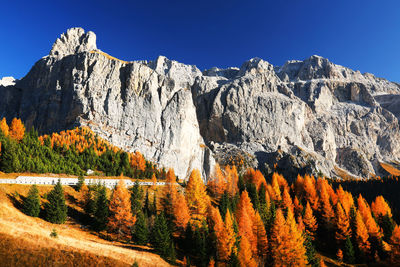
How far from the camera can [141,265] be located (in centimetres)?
2509

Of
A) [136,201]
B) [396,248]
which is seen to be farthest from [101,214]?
[396,248]

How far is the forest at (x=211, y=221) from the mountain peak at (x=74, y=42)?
133 meters

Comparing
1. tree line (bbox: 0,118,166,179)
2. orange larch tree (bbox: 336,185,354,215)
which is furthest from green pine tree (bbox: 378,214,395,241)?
tree line (bbox: 0,118,166,179)

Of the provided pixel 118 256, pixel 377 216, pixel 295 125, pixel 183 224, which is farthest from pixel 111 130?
pixel 295 125

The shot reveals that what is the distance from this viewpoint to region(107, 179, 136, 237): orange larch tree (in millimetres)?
38188

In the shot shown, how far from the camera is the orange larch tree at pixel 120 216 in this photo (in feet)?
125

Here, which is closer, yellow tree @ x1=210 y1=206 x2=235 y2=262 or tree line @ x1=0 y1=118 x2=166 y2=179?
yellow tree @ x1=210 y1=206 x2=235 y2=262

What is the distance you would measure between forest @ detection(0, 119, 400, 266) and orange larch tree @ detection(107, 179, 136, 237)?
165 mm

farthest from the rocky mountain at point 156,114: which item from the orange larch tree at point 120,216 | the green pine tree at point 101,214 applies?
the green pine tree at point 101,214

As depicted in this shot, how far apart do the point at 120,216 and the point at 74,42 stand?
658 feet

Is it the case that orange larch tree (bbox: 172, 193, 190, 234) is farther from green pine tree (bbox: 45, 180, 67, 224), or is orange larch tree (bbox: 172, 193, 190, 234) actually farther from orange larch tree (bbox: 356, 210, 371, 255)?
orange larch tree (bbox: 356, 210, 371, 255)

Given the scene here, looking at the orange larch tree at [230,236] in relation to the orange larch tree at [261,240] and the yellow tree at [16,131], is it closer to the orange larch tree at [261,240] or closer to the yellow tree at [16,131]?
the orange larch tree at [261,240]

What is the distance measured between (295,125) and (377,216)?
135982 millimetres

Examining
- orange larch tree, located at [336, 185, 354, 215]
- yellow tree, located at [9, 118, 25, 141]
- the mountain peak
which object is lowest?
orange larch tree, located at [336, 185, 354, 215]
